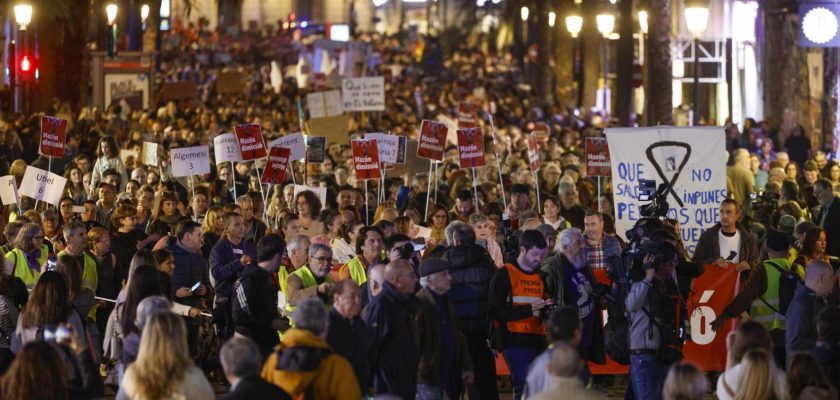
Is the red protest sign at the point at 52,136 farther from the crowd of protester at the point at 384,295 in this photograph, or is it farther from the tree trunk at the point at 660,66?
the tree trunk at the point at 660,66

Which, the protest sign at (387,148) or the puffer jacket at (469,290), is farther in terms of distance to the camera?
the protest sign at (387,148)

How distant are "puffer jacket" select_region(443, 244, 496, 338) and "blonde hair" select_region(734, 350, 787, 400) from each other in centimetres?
349

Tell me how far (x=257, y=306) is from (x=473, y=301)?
156 centimetres

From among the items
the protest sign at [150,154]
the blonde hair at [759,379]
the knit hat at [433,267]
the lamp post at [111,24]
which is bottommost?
the blonde hair at [759,379]

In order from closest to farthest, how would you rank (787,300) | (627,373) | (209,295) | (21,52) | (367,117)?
(787,300) < (209,295) < (627,373) < (21,52) < (367,117)

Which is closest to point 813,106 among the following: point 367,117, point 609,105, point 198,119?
point 367,117

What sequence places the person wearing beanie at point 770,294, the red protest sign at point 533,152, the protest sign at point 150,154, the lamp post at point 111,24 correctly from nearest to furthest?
the person wearing beanie at point 770,294 → the red protest sign at point 533,152 → the protest sign at point 150,154 → the lamp post at point 111,24

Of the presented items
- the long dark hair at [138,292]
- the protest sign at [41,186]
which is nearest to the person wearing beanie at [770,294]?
the long dark hair at [138,292]

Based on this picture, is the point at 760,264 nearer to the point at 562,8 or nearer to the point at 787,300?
the point at 787,300

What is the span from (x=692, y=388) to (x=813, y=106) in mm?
30315

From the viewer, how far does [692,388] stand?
28.9ft

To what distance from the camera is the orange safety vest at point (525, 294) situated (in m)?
12.6

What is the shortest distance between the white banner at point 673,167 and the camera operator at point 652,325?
6362 millimetres

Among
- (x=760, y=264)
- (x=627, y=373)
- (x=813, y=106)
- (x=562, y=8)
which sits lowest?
(x=627, y=373)
